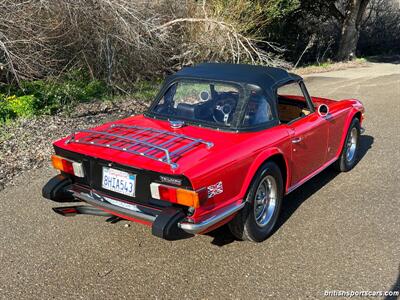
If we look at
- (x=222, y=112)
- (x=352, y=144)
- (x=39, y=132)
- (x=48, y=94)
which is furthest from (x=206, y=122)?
(x=48, y=94)

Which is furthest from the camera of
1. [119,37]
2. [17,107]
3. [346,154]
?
[119,37]

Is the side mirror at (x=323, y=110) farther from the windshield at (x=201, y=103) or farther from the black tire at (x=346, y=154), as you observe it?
the windshield at (x=201, y=103)

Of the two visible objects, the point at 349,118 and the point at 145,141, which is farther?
the point at 349,118

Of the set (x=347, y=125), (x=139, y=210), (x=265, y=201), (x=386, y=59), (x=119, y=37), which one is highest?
(x=119, y=37)

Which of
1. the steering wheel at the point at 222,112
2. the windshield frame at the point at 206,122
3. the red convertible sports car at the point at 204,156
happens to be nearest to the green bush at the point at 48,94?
the windshield frame at the point at 206,122

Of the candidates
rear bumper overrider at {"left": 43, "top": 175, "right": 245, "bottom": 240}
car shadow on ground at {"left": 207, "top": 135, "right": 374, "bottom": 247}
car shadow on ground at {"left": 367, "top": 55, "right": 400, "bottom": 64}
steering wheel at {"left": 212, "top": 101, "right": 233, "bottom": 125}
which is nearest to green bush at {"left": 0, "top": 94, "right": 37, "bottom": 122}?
rear bumper overrider at {"left": 43, "top": 175, "right": 245, "bottom": 240}

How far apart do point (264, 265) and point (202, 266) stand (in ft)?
1.62

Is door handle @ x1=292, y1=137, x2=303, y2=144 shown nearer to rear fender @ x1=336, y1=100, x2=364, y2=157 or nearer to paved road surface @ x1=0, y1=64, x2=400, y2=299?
paved road surface @ x1=0, y1=64, x2=400, y2=299

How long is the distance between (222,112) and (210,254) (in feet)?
4.20

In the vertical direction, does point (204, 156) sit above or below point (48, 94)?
above

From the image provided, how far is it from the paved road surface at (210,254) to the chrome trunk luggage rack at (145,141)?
0.90 metres

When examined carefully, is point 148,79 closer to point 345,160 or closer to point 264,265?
point 345,160

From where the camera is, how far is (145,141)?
11.4 ft

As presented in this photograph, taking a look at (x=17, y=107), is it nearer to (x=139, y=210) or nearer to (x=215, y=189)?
(x=139, y=210)
